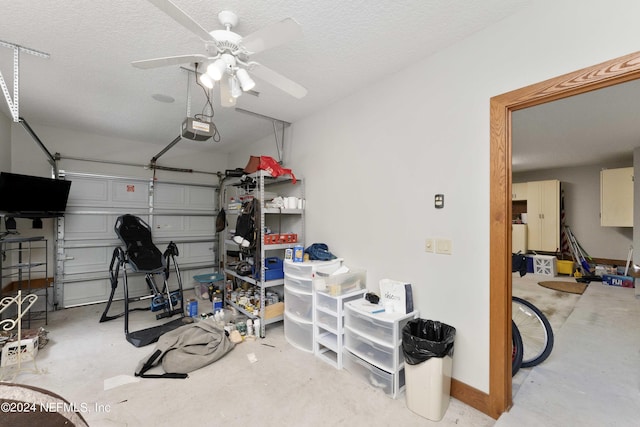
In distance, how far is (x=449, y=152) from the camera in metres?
2.08

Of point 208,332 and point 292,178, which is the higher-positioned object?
point 292,178

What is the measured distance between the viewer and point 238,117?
355cm

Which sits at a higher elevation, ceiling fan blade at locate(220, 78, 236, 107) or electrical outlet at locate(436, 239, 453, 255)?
ceiling fan blade at locate(220, 78, 236, 107)

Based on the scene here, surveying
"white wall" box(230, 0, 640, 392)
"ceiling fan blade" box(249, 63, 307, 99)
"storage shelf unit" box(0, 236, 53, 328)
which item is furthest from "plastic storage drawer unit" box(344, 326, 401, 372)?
"storage shelf unit" box(0, 236, 53, 328)

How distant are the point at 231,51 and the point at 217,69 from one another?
16 centimetres

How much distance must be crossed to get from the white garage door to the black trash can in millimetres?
4366

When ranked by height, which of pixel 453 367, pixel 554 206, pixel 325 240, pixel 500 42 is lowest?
pixel 453 367

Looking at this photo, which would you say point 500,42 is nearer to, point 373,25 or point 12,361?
point 373,25

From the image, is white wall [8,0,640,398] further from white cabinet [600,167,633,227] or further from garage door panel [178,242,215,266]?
white cabinet [600,167,633,227]

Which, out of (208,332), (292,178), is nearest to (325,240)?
(292,178)

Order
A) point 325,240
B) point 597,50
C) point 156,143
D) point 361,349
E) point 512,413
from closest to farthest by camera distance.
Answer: point 597,50 < point 512,413 < point 361,349 < point 325,240 < point 156,143

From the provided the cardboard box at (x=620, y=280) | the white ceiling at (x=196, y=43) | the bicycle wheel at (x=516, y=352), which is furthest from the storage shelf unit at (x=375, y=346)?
the cardboard box at (x=620, y=280)

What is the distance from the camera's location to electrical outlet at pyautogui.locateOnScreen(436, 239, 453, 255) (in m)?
2.06

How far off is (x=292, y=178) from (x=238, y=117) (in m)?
1.12
